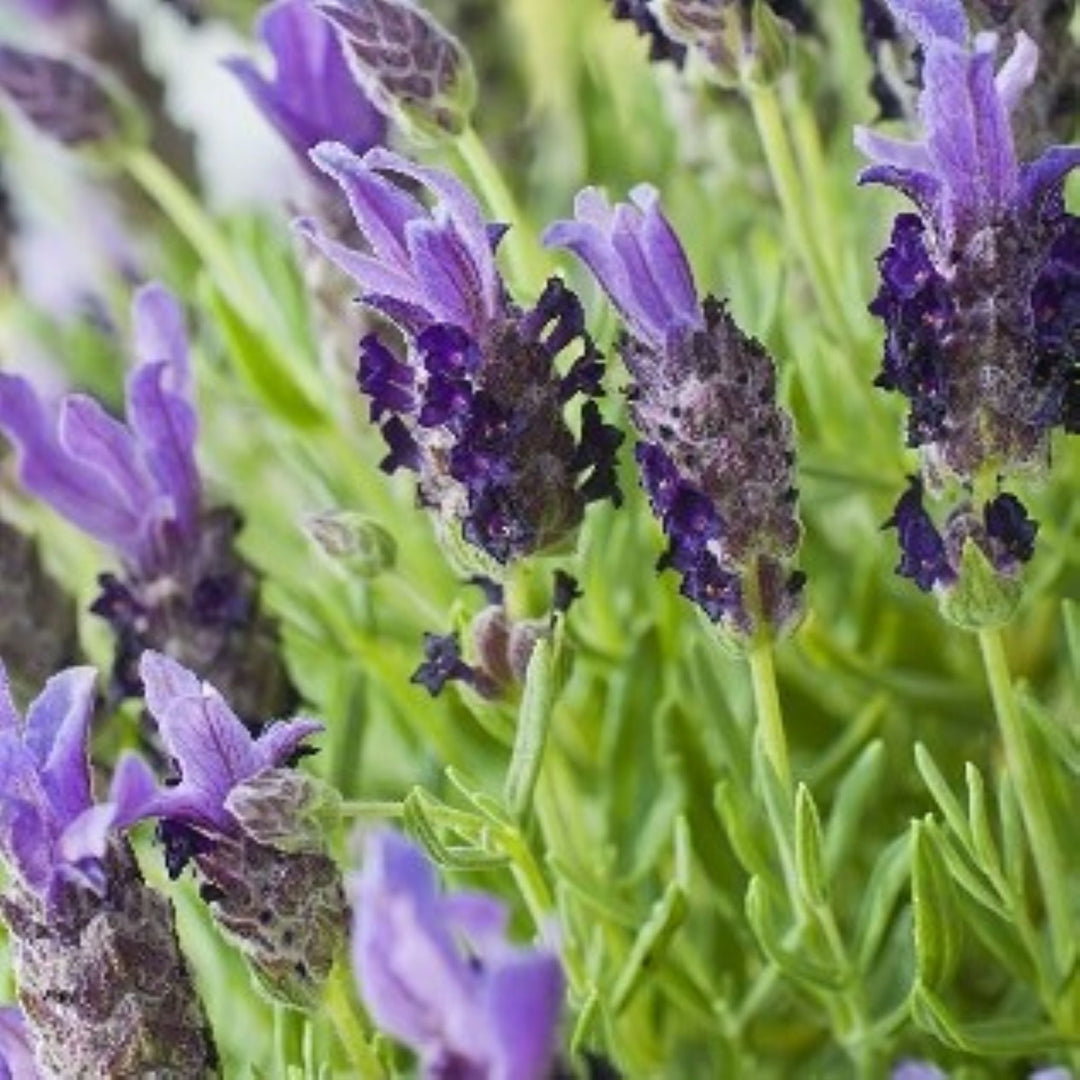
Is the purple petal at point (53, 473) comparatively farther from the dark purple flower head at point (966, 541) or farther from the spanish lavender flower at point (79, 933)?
the dark purple flower head at point (966, 541)

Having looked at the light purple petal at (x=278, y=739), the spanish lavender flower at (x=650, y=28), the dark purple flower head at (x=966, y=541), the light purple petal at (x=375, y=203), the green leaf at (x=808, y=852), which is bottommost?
the green leaf at (x=808, y=852)

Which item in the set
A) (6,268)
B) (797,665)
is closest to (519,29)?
(6,268)

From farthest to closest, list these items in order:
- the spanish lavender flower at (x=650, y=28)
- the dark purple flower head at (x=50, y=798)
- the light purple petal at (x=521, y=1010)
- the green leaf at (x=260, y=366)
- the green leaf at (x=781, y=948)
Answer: the green leaf at (x=260, y=366), the spanish lavender flower at (x=650, y=28), the green leaf at (x=781, y=948), the dark purple flower head at (x=50, y=798), the light purple petal at (x=521, y=1010)

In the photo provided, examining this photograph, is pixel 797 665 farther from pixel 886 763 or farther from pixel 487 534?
pixel 487 534

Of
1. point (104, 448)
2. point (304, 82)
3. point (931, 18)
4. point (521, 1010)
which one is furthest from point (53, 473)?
point (521, 1010)

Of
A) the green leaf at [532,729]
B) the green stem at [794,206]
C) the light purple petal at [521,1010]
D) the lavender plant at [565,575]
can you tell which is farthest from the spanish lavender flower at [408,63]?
the light purple petal at [521,1010]
